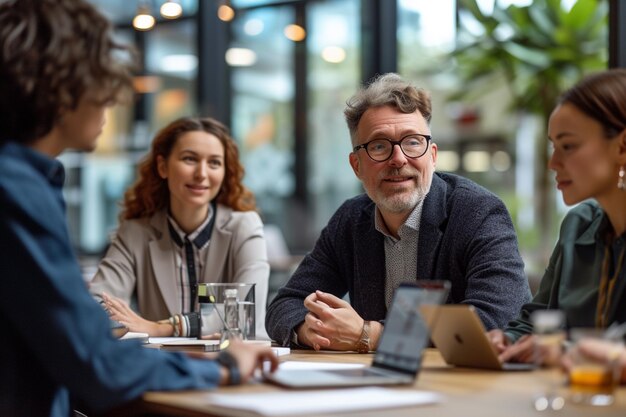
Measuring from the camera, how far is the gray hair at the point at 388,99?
298cm

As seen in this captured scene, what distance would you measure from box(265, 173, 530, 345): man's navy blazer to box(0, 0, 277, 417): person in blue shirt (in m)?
0.88

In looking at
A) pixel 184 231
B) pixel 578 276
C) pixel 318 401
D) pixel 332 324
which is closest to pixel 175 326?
pixel 332 324

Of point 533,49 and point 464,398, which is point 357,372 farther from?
point 533,49

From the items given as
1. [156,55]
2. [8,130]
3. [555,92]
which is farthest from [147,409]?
[156,55]

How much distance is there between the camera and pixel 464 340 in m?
2.09

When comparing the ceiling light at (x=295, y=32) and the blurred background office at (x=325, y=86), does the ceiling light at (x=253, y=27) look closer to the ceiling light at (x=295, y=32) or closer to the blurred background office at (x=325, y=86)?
the blurred background office at (x=325, y=86)

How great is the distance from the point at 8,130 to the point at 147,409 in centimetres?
61

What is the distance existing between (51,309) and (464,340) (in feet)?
3.00

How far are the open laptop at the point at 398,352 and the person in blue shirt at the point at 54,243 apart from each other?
0.12 m

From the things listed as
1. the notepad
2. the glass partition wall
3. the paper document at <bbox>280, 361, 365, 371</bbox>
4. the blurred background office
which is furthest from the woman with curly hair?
the glass partition wall

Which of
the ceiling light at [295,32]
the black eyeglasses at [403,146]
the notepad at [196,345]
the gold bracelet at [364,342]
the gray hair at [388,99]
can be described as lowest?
the notepad at [196,345]

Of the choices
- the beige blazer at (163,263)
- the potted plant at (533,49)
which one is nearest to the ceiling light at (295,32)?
the potted plant at (533,49)

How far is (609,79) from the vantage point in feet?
6.97

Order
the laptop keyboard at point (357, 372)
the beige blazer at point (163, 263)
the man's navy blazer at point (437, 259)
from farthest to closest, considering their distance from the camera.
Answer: the beige blazer at point (163, 263), the man's navy blazer at point (437, 259), the laptop keyboard at point (357, 372)
